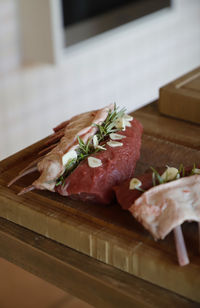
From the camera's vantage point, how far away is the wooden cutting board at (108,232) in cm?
87

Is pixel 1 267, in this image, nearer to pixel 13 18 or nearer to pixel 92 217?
pixel 92 217

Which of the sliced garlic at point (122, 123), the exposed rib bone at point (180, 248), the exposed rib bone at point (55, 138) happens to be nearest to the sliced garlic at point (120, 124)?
the sliced garlic at point (122, 123)

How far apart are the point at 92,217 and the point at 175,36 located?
286 centimetres

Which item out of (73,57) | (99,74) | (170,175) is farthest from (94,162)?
(99,74)

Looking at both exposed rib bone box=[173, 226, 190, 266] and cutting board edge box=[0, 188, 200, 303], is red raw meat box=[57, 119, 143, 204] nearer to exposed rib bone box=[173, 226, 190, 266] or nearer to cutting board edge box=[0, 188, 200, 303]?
cutting board edge box=[0, 188, 200, 303]

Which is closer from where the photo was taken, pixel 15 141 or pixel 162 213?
pixel 162 213

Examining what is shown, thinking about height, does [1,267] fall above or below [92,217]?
below

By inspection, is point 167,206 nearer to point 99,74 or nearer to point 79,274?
point 79,274

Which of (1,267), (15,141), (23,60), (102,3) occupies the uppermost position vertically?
(102,3)

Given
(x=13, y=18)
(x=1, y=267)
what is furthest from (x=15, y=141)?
(x=1, y=267)

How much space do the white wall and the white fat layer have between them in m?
1.61

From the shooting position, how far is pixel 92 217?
100 centimetres

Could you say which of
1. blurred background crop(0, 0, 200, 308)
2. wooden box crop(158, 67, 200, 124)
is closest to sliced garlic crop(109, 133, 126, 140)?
wooden box crop(158, 67, 200, 124)

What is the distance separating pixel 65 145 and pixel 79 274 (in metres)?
0.30
